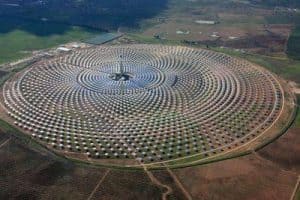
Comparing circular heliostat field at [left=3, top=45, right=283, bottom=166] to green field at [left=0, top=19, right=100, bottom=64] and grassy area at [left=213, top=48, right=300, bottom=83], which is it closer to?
grassy area at [left=213, top=48, right=300, bottom=83]

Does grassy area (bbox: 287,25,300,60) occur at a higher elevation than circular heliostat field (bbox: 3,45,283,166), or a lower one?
higher

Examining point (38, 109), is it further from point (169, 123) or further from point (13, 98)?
point (169, 123)

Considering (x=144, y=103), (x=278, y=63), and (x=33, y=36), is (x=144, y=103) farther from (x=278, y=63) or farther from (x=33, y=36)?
(x=33, y=36)

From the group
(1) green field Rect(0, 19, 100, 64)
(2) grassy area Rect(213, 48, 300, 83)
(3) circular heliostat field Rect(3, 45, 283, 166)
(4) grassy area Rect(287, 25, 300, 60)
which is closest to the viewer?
(3) circular heliostat field Rect(3, 45, 283, 166)

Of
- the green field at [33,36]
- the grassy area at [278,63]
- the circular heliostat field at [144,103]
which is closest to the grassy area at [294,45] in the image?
the grassy area at [278,63]

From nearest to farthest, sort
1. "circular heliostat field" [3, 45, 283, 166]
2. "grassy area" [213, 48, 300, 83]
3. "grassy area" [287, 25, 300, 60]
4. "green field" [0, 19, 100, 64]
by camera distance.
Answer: "circular heliostat field" [3, 45, 283, 166], "grassy area" [213, 48, 300, 83], "green field" [0, 19, 100, 64], "grassy area" [287, 25, 300, 60]

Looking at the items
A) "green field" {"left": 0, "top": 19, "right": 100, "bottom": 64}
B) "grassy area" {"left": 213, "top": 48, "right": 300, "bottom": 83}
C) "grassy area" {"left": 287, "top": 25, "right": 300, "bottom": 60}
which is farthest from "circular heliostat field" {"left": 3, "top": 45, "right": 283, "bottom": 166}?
"grassy area" {"left": 287, "top": 25, "right": 300, "bottom": 60}

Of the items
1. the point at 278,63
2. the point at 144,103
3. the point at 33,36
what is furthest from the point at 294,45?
the point at 33,36
